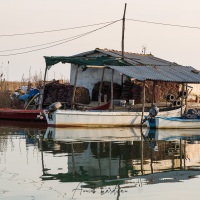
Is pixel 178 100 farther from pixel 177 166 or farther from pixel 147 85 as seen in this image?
pixel 177 166

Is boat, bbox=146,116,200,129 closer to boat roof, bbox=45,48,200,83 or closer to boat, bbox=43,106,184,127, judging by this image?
boat, bbox=43,106,184,127

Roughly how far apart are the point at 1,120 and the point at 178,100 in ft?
31.7

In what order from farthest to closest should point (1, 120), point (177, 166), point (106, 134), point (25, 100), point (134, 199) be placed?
point (25, 100) < point (1, 120) < point (106, 134) < point (177, 166) < point (134, 199)

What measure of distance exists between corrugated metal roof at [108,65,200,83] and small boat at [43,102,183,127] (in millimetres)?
1841

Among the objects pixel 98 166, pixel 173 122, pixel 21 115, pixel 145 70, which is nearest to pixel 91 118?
pixel 173 122

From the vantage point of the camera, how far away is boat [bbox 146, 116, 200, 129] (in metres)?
25.1

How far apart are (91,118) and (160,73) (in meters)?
4.71

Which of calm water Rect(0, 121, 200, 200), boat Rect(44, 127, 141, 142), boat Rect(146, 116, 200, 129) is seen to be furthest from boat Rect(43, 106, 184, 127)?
calm water Rect(0, 121, 200, 200)

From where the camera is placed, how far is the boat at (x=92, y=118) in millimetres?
24609

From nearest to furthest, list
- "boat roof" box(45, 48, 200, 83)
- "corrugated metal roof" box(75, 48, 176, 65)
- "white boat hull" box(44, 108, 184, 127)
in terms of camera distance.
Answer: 1. "white boat hull" box(44, 108, 184, 127)
2. "boat roof" box(45, 48, 200, 83)
3. "corrugated metal roof" box(75, 48, 176, 65)

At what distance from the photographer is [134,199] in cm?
950

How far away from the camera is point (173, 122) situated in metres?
25.5

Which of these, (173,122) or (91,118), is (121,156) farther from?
(173,122)

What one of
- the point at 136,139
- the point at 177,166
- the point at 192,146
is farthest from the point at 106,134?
the point at 177,166
